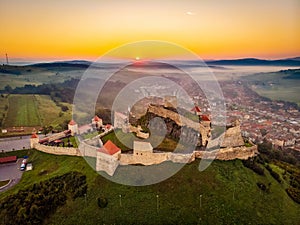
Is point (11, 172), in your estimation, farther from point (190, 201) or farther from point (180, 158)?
point (190, 201)

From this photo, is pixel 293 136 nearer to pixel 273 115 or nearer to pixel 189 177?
pixel 273 115

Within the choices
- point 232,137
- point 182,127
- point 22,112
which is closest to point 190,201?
point 232,137

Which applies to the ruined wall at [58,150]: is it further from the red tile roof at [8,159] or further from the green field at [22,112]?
the green field at [22,112]

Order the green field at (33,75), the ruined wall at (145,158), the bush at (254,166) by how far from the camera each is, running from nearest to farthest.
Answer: the ruined wall at (145,158)
the bush at (254,166)
the green field at (33,75)

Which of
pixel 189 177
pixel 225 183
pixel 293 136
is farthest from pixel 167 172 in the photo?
pixel 293 136

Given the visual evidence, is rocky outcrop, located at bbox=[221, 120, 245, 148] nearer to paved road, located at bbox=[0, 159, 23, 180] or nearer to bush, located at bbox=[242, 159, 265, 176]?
bush, located at bbox=[242, 159, 265, 176]

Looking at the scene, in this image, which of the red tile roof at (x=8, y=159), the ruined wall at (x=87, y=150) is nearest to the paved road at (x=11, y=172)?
the red tile roof at (x=8, y=159)

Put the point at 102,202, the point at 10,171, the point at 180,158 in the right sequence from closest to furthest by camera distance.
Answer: the point at 102,202, the point at 180,158, the point at 10,171
